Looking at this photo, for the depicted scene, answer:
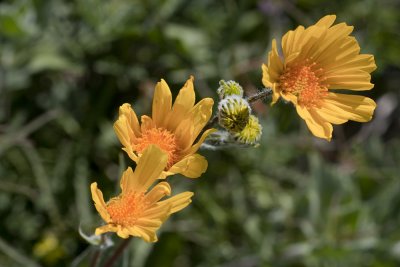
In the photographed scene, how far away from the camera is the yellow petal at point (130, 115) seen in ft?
8.46

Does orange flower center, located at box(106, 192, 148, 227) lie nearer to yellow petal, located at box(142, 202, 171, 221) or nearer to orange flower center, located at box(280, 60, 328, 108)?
yellow petal, located at box(142, 202, 171, 221)

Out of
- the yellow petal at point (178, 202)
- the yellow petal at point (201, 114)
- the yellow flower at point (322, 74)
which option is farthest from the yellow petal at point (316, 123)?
the yellow petal at point (178, 202)

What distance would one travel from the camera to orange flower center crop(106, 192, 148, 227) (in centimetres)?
246

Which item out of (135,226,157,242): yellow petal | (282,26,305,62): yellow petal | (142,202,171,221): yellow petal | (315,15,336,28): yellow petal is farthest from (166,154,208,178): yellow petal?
(315,15,336,28): yellow petal

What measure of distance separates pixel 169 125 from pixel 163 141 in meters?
0.10

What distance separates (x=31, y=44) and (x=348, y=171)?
2.92 metres

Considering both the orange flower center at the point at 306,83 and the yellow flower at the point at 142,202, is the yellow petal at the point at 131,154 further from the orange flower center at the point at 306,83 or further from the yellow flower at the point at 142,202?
the orange flower center at the point at 306,83

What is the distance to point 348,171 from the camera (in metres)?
5.05

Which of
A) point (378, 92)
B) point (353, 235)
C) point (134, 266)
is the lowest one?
point (134, 266)

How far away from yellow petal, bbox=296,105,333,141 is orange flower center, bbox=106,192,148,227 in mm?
849

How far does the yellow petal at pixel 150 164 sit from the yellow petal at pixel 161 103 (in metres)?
0.34

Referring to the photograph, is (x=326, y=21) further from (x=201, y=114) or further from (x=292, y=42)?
(x=201, y=114)

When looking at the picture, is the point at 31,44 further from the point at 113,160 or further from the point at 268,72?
the point at 268,72

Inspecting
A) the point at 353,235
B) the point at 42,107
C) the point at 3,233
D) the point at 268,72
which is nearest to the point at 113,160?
the point at 42,107
